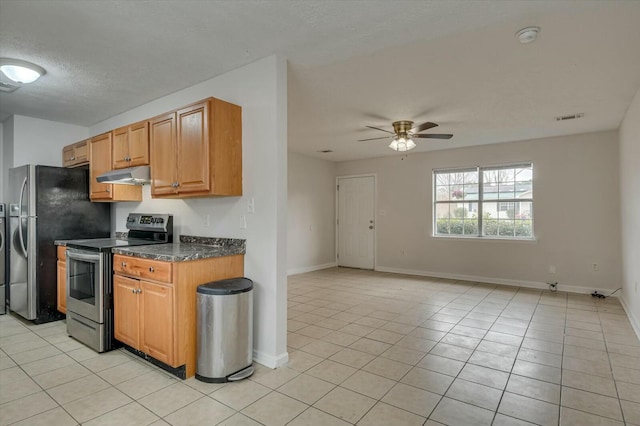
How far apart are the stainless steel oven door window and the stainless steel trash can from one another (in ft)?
3.71

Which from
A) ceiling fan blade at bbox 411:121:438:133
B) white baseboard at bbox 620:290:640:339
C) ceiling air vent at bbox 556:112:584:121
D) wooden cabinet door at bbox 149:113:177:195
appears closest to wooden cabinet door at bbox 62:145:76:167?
wooden cabinet door at bbox 149:113:177:195

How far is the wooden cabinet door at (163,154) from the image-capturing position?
306 cm

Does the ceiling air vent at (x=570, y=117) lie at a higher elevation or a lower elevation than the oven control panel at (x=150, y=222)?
higher

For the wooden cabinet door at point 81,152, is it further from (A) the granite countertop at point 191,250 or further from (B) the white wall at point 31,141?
(A) the granite countertop at point 191,250

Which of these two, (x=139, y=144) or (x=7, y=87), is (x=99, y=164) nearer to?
(x=139, y=144)

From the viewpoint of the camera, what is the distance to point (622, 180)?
4.64m

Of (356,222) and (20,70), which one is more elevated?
(20,70)

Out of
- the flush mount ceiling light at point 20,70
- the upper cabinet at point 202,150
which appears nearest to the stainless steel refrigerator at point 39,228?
the flush mount ceiling light at point 20,70

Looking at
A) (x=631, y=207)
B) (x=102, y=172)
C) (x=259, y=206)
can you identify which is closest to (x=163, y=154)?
(x=259, y=206)

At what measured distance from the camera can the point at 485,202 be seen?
6.17 metres

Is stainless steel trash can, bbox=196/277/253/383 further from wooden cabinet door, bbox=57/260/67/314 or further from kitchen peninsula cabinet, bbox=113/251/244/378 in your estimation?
wooden cabinet door, bbox=57/260/67/314

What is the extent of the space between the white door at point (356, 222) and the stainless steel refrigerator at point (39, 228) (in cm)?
503

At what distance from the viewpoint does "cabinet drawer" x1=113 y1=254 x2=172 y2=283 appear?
2.53 meters

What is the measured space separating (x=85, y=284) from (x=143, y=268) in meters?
0.93
